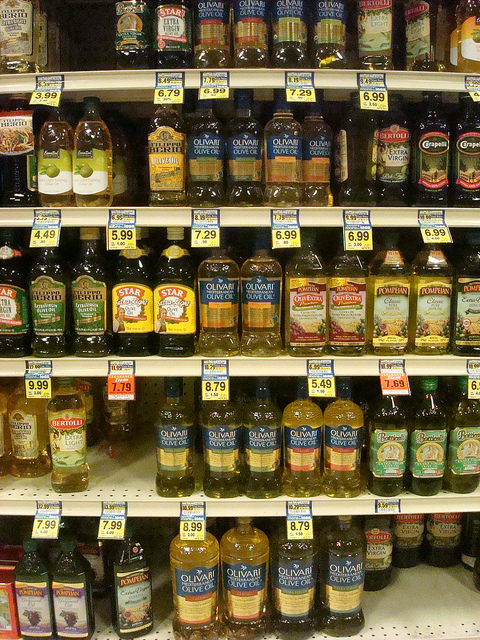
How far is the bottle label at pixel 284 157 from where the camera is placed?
6.82 feet

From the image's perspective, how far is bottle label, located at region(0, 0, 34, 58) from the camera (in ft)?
6.89

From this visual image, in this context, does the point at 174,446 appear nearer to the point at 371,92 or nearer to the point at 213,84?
the point at 213,84

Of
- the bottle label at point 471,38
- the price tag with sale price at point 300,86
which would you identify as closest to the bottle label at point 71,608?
the price tag with sale price at point 300,86

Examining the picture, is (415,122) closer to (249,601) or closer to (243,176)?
(243,176)

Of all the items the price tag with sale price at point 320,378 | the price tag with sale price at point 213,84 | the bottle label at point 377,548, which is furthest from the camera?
the bottle label at point 377,548

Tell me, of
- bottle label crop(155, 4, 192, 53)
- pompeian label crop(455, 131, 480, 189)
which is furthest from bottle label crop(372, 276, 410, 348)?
bottle label crop(155, 4, 192, 53)

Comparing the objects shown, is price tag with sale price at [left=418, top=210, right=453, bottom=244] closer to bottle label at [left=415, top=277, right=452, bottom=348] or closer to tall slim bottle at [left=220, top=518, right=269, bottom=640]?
bottle label at [left=415, top=277, right=452, bottom=348]

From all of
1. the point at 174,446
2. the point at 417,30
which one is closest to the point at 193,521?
the point at 174,446

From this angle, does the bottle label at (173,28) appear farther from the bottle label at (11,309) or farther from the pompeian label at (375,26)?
the bottle label at (11,309)

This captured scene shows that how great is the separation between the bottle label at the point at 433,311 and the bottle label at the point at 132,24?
1338 millimetres

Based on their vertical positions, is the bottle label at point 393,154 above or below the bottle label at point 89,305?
above

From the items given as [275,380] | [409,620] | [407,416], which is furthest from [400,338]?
[409,620]

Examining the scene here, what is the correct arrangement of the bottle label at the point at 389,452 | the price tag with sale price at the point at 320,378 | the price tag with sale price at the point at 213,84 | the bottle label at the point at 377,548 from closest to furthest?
the price tag with sale price at the point at 213,84 < the price tag with sale price at the point at 320,378 < the bottle label at the point at 389,452 < the bottle label at the point at 377,548

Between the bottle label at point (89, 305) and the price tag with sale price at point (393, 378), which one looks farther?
the bottle label at point (89, 305)
